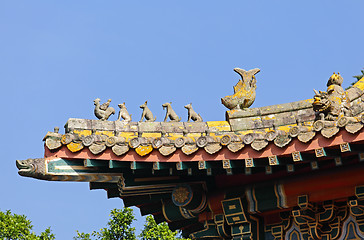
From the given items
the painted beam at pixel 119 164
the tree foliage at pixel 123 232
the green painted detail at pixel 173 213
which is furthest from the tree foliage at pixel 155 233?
the painted beam at pixel 119 164

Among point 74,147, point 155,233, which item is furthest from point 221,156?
point 155,233

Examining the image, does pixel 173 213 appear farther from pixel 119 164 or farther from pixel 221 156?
pixel 221 156

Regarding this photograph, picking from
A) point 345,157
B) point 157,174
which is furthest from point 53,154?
point 345,157

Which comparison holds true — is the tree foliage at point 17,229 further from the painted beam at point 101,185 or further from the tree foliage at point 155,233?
the painted beam at point 101,185

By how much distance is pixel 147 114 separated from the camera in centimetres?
1142

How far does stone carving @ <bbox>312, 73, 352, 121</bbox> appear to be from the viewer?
9.79 meters

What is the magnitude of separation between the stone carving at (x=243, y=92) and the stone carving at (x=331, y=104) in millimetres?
1614

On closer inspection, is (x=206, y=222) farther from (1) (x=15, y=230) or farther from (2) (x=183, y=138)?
(1) (x=15, y=230)

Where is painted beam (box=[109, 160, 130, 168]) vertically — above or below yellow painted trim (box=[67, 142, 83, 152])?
below

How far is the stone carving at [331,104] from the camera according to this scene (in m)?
9.79

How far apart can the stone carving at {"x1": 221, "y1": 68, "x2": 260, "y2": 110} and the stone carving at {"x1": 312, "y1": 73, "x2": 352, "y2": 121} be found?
161 centimetres

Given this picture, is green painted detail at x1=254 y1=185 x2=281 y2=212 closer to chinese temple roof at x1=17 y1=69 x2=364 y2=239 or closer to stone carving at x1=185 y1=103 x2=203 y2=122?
chinese temple roof at x1=17 y1=69 x2=364 y2=239

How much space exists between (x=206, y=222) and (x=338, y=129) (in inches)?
128

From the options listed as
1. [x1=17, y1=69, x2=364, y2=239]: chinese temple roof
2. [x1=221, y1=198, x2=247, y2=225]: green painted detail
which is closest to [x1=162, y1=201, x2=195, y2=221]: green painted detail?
[x1=17, y1=69, x2=364, y2=239]: chinese temple roof
